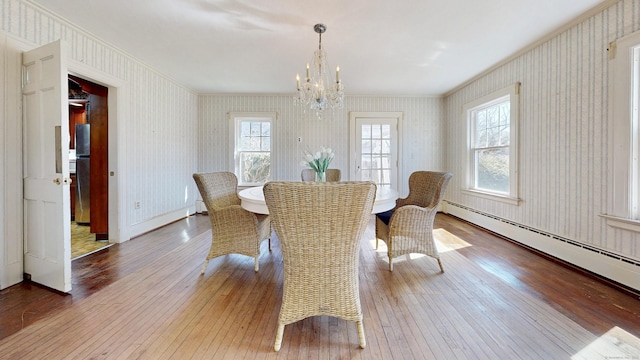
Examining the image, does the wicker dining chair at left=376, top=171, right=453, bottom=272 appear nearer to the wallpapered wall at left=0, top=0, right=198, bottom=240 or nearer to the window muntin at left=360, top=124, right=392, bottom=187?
the window muntin at left=360, top=124, right=392, bottom=187

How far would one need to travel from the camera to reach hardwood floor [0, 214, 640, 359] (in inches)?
56.1

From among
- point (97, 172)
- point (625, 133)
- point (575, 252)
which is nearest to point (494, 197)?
point (575, 252)

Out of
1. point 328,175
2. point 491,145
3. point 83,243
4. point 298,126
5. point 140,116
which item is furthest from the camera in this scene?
point 298,126

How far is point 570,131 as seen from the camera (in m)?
2.65

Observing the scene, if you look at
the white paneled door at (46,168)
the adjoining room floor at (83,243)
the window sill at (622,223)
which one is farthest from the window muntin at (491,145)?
the adjoining room floor at (83,243)

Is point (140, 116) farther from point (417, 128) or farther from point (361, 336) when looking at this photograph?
point (417, 128)

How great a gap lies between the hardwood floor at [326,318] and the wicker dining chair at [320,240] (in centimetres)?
25

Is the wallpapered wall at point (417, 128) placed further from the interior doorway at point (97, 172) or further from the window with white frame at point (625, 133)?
the interior doorway at point (97, 172)

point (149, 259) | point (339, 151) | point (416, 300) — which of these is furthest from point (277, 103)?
point (416, 300)

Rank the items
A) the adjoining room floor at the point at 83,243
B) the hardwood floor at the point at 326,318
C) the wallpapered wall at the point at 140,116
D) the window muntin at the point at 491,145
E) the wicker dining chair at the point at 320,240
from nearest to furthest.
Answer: the wicker dining chair at the point at 320,240 < the hardwood floor at the point at 326,318 < the wallpapered wall at the point at 140,116 < the adjoining room floor at the point at 83,243 < the window muntin at the point at 491,145

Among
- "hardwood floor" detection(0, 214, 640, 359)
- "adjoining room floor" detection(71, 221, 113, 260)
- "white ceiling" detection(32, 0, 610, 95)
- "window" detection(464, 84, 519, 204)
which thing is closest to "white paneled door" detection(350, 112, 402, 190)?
"white ceiling" detection(32, 0, 610, 95)

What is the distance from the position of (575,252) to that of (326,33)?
3.31 metres

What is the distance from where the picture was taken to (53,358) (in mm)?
1347

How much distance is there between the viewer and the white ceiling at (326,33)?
7.64 ft
